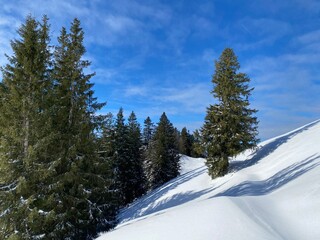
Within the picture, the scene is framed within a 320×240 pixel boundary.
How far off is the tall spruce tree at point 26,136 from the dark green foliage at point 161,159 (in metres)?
34.5

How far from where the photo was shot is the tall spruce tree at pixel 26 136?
1301 cm

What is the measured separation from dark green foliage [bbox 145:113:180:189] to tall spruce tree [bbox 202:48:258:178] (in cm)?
2412

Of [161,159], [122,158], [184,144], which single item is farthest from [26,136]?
[184,144]

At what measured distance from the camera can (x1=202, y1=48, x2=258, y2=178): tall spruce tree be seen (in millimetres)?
23781

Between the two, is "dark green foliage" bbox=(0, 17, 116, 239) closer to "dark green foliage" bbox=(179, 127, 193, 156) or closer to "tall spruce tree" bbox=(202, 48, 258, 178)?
"tall spruce tree" bbox=(202, 48, 258, 178)

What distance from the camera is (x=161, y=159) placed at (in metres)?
49.2

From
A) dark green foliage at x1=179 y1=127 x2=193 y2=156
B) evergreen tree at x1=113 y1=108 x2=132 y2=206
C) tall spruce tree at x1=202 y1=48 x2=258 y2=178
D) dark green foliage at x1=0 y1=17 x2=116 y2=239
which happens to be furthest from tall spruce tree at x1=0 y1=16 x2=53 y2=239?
dark green foliage at x1=179 y1=127 x2=193 y2=156

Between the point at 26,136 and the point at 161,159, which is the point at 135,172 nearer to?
the point at 161,159

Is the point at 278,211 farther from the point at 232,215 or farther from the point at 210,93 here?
the point at 210,93

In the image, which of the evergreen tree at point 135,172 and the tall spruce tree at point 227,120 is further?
the evergreen tree at point 135,172

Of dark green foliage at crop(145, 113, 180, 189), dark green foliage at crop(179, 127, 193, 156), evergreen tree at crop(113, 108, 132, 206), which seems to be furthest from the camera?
dark green foliage at crop(179, 127, 193, 156)

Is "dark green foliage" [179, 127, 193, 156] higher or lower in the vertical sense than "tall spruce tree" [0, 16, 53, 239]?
higher

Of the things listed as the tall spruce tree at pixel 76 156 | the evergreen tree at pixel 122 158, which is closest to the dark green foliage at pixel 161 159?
the evergreen tree at pixel 122 158

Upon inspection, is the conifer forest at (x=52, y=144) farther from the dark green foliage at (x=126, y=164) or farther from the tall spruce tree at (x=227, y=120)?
the dark green foliage at (x=126, y=164)
